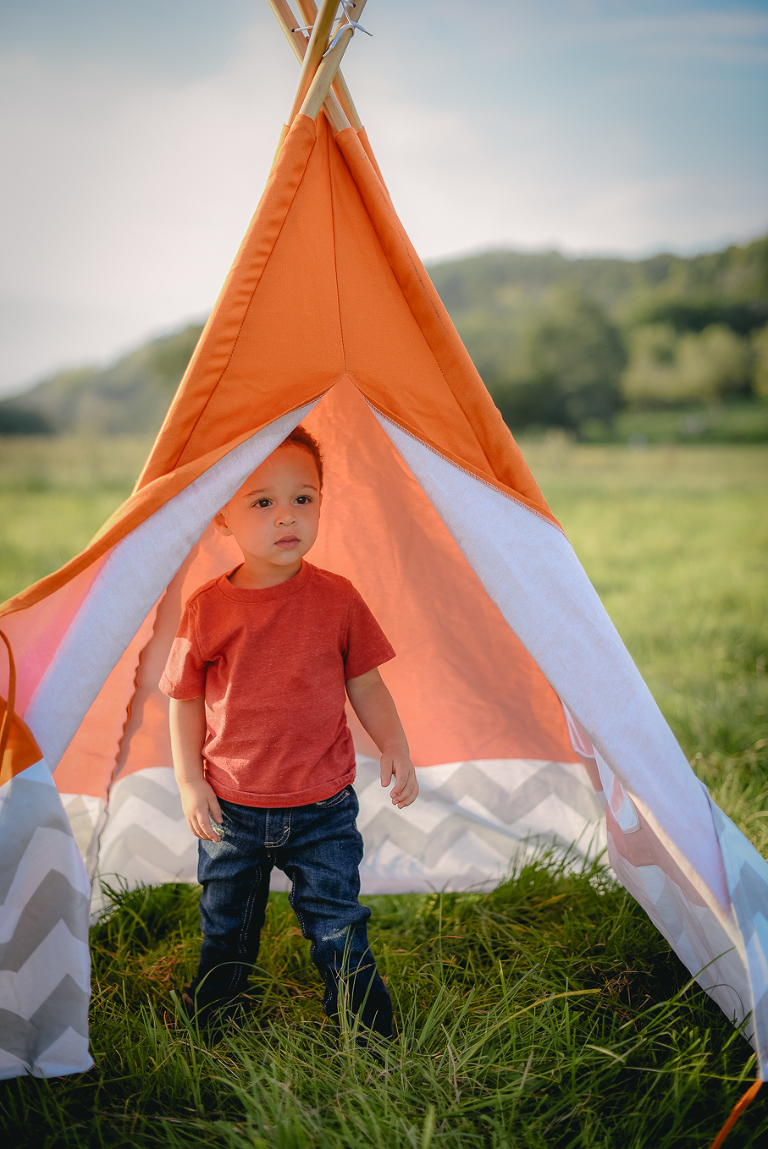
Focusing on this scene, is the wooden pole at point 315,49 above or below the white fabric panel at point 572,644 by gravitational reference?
above

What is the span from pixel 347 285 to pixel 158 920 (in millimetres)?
1837

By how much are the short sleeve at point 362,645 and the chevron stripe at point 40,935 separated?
73cm

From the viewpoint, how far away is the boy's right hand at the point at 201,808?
1.71 m

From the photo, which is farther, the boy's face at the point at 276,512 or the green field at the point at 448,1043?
the boy's face at the point at 276,512

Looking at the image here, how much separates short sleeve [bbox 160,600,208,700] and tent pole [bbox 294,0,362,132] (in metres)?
1.17

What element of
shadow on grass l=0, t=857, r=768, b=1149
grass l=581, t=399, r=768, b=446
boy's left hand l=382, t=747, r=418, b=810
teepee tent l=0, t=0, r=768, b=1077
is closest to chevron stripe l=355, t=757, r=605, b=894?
shadow on grass l=0, t=857, r=768, b=1149

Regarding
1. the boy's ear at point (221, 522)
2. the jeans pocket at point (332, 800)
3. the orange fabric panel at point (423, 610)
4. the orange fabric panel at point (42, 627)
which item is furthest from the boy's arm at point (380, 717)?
the orange fabric panel at point (42, 627)

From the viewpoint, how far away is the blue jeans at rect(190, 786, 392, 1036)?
167cm

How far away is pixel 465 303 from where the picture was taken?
28.9 meters

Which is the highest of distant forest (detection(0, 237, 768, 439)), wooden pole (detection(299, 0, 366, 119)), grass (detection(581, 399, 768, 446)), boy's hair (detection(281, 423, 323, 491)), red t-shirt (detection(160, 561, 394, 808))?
distant forest (detection(0, 237, 768, 439))

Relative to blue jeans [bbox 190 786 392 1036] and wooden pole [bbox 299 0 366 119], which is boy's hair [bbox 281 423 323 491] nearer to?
wooden pole [bbox 299 0 366 119]

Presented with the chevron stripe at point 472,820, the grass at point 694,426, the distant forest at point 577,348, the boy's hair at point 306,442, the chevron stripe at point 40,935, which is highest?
the distant forest at point 577,348

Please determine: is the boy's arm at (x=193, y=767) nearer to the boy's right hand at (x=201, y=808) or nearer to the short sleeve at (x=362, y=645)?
the boy's right hand at (x=201, y=808)

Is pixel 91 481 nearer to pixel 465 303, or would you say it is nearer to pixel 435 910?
pixel 435 910
